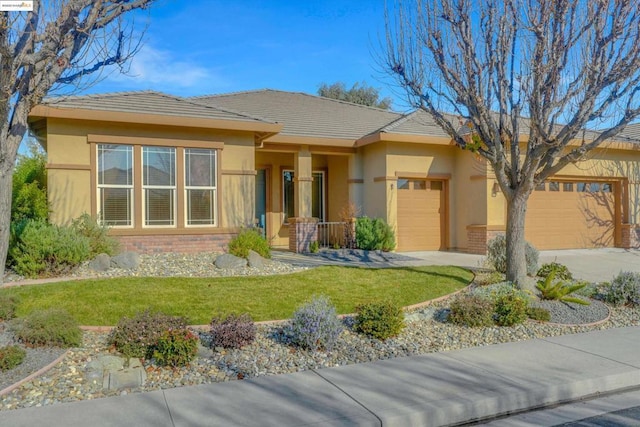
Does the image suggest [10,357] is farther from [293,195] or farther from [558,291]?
[293,195]

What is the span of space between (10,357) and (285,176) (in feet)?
41.9

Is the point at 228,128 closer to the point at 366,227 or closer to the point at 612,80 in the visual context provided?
the point at 366,227

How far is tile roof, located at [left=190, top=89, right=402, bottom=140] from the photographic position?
16.4 meters

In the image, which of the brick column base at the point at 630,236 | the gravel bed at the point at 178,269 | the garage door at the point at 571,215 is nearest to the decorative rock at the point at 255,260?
the gravel bed at the point at 178,269

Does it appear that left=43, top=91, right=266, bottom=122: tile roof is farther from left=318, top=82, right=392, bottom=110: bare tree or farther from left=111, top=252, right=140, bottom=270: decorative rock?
left=318, top=82, right=392, bottom=110: bare tree

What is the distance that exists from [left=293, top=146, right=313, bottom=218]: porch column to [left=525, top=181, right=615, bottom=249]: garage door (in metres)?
7.08

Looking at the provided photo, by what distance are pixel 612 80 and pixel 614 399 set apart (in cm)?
533

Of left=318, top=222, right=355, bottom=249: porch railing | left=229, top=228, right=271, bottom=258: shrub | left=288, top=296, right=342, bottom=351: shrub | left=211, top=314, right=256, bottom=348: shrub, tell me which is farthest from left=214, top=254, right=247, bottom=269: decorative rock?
left=288, top=296, right=342, bottom=351: shrub

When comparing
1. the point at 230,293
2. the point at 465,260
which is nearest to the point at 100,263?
the point at 230,293

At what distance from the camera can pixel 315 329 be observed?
5.95 metres

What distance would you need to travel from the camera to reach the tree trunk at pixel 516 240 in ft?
29.5

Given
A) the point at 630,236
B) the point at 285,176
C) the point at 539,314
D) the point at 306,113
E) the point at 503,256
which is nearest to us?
the point at 539,314

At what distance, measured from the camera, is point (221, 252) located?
12.7 meters

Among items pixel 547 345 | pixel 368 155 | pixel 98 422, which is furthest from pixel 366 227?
pixel 98 422
